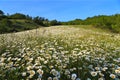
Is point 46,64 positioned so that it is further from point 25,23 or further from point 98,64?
point 25,23

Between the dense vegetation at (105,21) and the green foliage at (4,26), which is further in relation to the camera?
the dense vegetation at (105,21)

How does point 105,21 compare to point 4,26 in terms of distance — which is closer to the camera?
point 4,26

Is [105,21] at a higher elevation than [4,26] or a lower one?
lower

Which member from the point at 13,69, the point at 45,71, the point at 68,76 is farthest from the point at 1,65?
the point at 68,76

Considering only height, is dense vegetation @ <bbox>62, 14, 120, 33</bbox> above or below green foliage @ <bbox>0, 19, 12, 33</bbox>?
below

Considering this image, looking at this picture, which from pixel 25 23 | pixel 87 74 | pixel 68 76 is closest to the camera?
pixel 68 76

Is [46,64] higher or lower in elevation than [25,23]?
higher

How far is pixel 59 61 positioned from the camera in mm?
6637

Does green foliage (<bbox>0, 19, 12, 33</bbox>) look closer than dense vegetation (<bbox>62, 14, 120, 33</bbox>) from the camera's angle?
Yes

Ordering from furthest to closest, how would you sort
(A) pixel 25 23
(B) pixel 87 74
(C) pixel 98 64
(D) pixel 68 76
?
(A) pixel 25 23
(C) pixel 98 64
(B) pixel 87 74
(D) pixel 68 76

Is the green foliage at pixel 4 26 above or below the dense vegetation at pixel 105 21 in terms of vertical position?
above

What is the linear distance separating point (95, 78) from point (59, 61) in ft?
2.94

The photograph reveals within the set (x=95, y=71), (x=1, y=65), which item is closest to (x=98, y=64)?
(x=95, y=71)

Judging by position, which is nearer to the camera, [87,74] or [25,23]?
[87,74]
